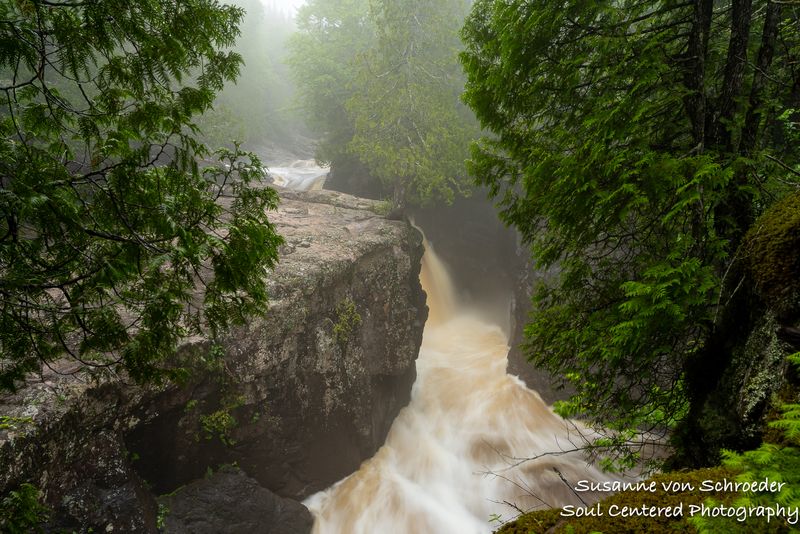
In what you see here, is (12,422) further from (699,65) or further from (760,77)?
(760,77)

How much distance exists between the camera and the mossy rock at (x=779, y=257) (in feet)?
9.09

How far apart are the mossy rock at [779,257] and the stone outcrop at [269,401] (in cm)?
513

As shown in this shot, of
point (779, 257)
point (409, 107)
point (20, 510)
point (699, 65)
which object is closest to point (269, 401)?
point (20, 510)

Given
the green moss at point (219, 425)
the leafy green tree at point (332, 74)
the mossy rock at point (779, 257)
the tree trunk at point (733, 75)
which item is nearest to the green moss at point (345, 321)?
the green moss at point (219, 425)

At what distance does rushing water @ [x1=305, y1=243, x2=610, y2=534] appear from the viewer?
999 cm

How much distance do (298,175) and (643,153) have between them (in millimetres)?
29813

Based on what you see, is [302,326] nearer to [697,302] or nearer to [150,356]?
[150,356]

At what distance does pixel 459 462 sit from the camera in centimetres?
1190

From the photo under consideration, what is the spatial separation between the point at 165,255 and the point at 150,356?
1.12m

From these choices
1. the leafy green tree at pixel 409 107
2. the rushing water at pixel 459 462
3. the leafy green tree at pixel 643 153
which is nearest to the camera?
the leafy green tree at pixel 643 153

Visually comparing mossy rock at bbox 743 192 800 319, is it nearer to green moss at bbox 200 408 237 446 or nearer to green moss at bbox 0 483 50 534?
green moss at bbox 0 483 50 534

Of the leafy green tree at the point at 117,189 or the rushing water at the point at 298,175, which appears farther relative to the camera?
the rushing water at the point at 298,175

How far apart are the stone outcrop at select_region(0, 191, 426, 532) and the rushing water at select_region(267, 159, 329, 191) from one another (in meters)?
13.1

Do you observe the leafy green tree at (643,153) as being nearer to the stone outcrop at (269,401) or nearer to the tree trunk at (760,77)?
the tree trunk at (760,77)
